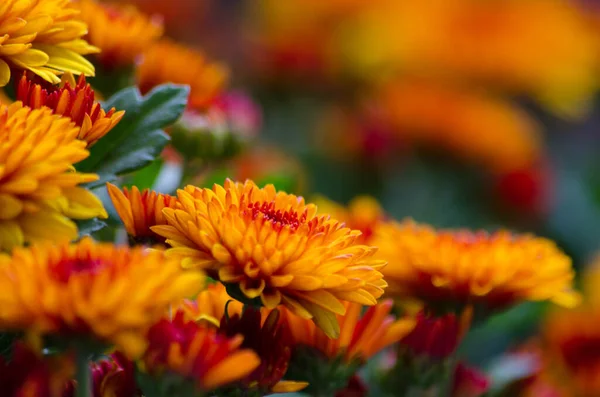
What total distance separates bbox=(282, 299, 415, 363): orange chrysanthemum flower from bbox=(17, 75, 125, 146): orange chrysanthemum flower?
168mm

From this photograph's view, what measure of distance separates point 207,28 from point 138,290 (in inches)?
79.0

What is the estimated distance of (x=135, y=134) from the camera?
1.98ft

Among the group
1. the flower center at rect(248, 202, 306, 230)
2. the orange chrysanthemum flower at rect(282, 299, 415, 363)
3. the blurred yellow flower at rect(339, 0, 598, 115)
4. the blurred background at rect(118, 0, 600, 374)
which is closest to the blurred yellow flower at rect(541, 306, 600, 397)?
the blurred background at rect(118, 0, 600, 374)

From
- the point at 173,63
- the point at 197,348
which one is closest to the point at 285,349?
the point at 197,348

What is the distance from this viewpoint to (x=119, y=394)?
1.71ft

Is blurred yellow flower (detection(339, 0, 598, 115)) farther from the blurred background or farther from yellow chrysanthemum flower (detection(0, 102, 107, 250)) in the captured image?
yellow chrysanthemum flower (detection(0, 102, 107, 250))

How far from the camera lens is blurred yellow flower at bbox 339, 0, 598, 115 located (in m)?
2.22

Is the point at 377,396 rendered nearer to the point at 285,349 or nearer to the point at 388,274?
the point at 388,274

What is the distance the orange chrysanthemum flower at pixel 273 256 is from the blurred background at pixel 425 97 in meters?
0.80

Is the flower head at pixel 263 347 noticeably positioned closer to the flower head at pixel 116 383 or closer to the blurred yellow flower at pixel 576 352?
the flower head at pixel 116 383

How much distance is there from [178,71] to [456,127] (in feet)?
3.63

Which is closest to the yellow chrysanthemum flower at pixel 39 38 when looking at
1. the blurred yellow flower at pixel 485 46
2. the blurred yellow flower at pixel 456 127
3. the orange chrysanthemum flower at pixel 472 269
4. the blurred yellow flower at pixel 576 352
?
the orange chrysanthemum flower at pixel 472 269

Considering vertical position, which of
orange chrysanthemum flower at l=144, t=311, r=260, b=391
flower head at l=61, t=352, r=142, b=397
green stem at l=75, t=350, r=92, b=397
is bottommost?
flower head at l=61, t=352, r=142, b=397

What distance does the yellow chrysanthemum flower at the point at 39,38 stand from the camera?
0.52 m
